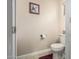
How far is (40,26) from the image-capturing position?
2.84 m

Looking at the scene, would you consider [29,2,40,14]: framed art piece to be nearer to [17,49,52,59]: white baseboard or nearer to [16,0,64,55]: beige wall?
[16,0,64,55]: beige wall

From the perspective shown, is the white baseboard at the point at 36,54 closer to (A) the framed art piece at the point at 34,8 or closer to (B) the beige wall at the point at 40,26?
(B) the beige wall at the point at 40,26

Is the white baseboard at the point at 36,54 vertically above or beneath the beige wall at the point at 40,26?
beneath

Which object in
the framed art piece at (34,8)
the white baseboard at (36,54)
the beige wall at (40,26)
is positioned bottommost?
the white baseboard at (36,54)

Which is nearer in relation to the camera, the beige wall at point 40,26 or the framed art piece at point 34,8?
the beige wall at point 40,26

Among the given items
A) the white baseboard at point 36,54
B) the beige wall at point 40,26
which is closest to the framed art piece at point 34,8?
the beige wall at point 40,26

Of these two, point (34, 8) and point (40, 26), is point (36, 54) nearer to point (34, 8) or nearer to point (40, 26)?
point (40, 26)

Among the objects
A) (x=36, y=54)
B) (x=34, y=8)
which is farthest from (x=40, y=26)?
(x=36, y=54)

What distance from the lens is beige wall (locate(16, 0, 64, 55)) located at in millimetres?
2488

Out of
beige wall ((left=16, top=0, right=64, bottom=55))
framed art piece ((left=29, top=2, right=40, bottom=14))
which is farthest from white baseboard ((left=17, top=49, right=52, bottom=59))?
framed art piece ((left=29, top=2, right=40, bottom=14))

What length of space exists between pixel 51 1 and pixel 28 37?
100 centimetres

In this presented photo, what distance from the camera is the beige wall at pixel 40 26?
2488 millimetres

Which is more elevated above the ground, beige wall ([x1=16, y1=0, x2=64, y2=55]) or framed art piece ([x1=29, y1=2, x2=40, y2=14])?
framed art piece ([x1=29, y1=2, x2=40, y2=14])
